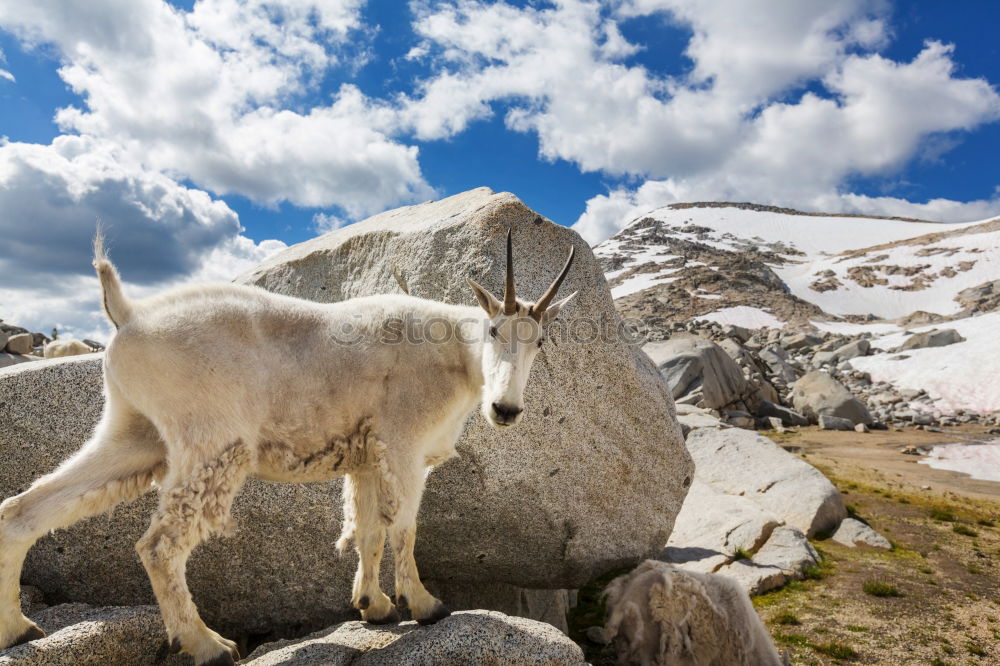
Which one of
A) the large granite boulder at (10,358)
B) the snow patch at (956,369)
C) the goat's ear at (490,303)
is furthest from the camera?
the snow patch at (956,369)

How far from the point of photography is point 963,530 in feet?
48.2

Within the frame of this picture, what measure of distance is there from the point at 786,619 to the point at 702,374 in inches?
1061

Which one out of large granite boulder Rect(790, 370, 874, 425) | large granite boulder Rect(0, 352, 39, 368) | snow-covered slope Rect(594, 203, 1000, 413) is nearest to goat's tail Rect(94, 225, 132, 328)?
large granite boulder Rect(0, 352, 39, 368)

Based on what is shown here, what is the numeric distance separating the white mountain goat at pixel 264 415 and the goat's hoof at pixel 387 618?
0.07ft

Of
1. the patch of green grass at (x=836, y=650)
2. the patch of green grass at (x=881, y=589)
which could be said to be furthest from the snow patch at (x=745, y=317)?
the patch of green grass at (x=836, y=650)

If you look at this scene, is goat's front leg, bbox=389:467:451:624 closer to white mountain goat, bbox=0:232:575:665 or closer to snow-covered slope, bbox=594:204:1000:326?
white mountain goat, bbox=0:232:575:665

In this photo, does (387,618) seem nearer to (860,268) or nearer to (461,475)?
(461,475)

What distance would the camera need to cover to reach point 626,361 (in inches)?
341

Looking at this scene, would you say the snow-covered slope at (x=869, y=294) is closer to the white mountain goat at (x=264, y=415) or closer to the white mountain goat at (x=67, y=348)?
the white mountain goat at (x=264, y=415)

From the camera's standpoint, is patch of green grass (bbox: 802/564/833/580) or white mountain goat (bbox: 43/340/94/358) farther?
white mountain goat (bbox: 43/340/94/358)

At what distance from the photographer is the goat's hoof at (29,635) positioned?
15.6 feet

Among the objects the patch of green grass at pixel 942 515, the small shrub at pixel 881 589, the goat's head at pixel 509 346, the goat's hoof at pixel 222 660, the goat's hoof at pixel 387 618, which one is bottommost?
the patch of green grass at pixel 942 515

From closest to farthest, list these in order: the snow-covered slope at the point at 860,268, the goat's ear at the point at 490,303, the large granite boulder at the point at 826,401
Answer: the goat's ear at the point at 490,303
the large granite boulder at the point at 826,401
the snow-covered slope at the point at 860,268

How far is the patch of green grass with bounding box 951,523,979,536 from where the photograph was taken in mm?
14531
